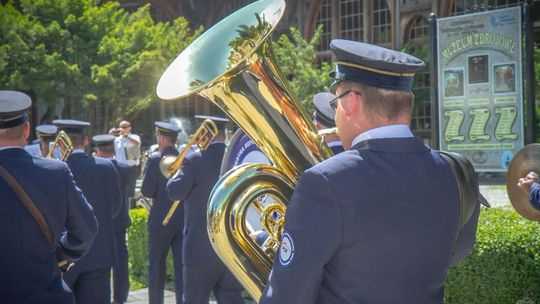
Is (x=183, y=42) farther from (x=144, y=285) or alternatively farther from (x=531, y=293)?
(x=531, y=293)

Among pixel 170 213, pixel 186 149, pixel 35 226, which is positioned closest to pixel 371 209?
pixel 35 226

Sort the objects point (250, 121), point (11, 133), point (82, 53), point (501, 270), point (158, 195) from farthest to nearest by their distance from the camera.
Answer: point (82, 53) → point (158, 195) → point (501, 270) → point (11, 133) → point (250, 121)

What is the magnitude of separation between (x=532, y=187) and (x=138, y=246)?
16.2ft

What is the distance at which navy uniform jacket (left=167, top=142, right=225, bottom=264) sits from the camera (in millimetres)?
5438

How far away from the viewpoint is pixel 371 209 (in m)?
2.02

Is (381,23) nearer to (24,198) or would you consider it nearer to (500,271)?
(500,271)

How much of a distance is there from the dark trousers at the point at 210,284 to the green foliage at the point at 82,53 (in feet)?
59.8

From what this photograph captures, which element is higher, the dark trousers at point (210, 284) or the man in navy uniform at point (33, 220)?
the man in navy uniform at point (33, 220)

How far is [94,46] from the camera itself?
23.6 meters

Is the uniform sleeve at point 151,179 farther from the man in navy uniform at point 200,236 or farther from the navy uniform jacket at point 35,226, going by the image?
the navy uniform jacket at point 35,226

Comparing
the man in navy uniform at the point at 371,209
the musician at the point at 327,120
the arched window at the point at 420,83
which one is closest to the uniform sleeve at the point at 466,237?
the man in navy uniform at the point at 371,209

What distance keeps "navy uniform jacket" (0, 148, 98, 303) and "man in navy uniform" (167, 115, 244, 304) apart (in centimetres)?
185

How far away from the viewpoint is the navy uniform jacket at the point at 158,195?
6.64 meters

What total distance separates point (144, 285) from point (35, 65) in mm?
16110
